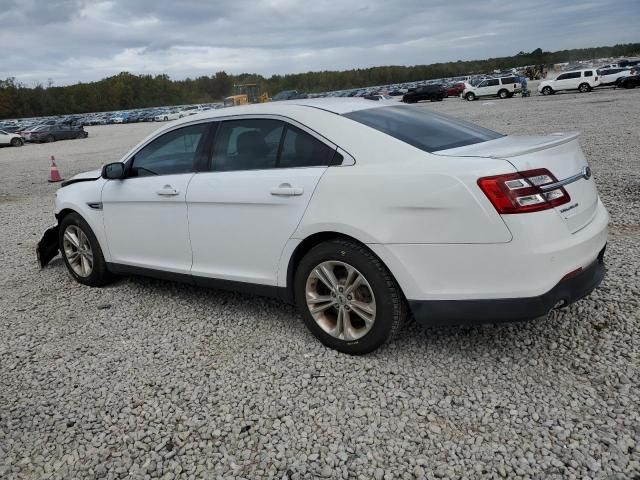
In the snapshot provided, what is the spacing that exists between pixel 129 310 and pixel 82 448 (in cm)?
194

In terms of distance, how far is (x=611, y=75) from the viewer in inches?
1560

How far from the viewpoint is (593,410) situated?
2793mm

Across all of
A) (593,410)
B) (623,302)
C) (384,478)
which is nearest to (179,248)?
(384,478)

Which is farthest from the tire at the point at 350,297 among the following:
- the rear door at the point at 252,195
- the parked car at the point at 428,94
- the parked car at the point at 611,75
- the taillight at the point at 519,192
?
the parked car at the point at 428,94

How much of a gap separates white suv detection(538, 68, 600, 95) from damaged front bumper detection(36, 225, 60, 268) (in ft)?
132

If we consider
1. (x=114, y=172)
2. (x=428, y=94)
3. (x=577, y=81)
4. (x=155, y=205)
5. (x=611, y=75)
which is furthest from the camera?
(x=428, y=94)

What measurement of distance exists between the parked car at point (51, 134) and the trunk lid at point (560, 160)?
41.0 metres

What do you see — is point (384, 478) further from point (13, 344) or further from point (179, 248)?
point (13, 344)

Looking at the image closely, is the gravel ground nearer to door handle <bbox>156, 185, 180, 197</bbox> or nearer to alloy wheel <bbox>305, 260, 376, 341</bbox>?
alloy wheel <bbox>305, 260, 376, 341</bbox>

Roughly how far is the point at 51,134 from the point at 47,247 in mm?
37199

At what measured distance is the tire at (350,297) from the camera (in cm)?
323

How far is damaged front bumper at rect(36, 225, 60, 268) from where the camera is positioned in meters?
5.95

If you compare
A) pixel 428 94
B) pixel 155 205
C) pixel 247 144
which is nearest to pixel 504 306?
pixel 247 144

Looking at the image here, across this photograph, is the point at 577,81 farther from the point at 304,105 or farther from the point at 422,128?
the point at 304,105
